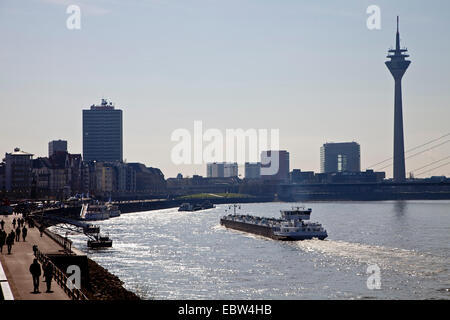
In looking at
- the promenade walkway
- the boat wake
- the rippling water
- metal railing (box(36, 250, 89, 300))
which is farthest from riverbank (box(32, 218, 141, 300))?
the boat wake

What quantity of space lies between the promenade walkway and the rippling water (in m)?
7.24

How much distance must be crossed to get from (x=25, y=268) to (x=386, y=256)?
155 feet

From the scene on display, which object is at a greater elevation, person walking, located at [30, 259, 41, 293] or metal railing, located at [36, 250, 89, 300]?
person walking, located at [30, 259, 41, 293]

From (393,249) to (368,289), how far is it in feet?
114

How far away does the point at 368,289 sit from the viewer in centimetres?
6297

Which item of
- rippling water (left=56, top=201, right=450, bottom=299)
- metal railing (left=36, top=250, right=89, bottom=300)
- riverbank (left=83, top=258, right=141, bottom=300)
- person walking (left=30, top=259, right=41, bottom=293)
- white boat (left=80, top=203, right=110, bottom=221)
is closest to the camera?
metal railing (left=36, top=250, right=89, bottom=300)

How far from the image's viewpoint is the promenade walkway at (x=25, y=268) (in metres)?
39.4

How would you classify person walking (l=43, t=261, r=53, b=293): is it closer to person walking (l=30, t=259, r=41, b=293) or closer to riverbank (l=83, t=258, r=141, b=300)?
person walking (l=30, t=259, r=41, b=293)

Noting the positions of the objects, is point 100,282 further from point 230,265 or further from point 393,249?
point 393,249

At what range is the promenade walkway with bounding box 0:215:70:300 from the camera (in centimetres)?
3937

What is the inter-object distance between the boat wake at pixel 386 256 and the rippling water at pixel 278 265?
9cm

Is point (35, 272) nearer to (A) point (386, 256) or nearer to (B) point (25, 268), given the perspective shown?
(B) point (25, 268)

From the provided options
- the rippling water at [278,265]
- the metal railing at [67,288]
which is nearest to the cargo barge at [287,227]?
the rippling water at [278,265]
